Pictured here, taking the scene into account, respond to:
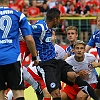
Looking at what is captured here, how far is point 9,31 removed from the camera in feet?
18.0

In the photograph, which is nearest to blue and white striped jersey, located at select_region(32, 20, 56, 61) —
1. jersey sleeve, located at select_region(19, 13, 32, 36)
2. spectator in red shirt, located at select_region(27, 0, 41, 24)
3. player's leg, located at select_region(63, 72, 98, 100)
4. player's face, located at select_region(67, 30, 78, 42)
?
player's leg, located at select_region(63, 72, 98, 100)

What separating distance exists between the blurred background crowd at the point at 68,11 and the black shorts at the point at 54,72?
757cm

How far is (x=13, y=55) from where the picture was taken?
555 centimetres

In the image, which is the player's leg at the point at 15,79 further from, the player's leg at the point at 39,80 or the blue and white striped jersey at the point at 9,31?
the player's leg at the point at 39,80

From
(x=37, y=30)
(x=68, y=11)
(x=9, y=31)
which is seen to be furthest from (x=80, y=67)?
(x=68, y=11)

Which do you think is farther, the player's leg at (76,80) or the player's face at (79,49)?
the player's face at (79,49)

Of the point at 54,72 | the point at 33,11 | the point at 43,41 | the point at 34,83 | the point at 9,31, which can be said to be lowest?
the point at 34,83

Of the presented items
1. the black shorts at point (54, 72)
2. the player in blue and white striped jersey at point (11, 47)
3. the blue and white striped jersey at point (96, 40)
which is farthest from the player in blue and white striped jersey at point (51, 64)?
the blue and white striped jersey at point (96, 40)

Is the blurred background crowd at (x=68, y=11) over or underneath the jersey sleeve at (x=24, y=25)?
underneath

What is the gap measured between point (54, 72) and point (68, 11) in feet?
28.6

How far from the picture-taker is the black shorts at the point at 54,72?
647 centimetres

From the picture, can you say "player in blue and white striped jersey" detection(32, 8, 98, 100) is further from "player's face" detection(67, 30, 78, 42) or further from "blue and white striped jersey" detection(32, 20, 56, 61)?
"player's face" detection(67, 30, 78, 42)

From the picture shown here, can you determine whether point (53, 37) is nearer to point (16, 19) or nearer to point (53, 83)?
point (53, 83)

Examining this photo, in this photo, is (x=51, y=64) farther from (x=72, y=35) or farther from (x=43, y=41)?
→ (x=72, y=35)
